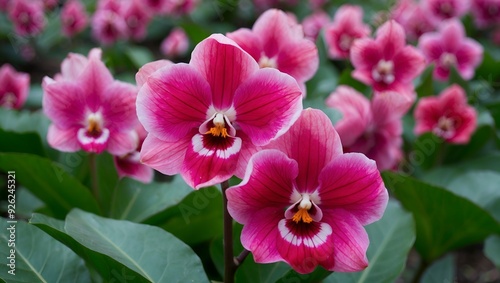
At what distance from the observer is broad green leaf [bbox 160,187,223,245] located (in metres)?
1.51

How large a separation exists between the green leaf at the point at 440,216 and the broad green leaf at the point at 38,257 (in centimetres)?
88

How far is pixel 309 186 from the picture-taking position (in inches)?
41.2

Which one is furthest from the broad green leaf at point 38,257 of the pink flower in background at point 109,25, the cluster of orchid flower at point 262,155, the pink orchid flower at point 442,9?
the pink orchid flower at point 442,9

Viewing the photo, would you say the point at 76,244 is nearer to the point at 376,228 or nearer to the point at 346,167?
the point at 346,167

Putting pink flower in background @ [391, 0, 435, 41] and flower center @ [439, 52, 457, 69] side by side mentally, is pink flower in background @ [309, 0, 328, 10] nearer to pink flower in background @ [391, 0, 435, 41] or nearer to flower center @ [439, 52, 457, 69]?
pink flower in background @ [391, 0, 435, 41]

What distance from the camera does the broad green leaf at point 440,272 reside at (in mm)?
2020

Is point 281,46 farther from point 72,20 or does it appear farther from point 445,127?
point 72,20

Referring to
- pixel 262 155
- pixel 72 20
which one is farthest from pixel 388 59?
pixel 72 20

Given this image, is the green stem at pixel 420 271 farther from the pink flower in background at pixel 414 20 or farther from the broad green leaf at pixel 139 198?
the pink flower in background at pixel 414 20

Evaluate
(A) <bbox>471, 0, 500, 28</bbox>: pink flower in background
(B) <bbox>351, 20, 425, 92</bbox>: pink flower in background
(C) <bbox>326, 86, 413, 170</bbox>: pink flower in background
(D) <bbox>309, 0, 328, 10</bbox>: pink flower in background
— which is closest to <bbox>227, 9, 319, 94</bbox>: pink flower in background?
(C) <bbox>326, 86, 413, 170</bbox>: pink flower in background

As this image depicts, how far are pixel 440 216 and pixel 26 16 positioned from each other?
2268 millimetres

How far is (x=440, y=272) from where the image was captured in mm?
2049

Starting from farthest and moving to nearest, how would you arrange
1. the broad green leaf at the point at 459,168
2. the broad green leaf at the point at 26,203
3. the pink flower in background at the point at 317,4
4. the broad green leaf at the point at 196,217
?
1. the pink flower in background at the point at 317,4
2. the broad green leaf at the point at 459,168
3. the broad green leaf at the point at 26,203
4. the broad green leaf at the point at 196,217

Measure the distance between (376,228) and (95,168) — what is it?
2.50 ft
